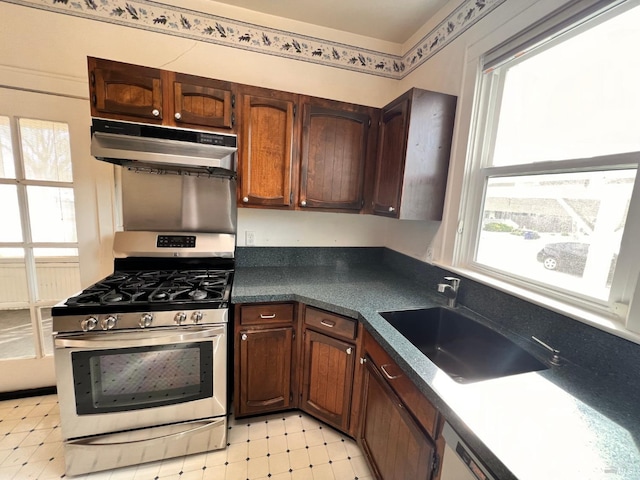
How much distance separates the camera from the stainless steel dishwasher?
0.68 metres

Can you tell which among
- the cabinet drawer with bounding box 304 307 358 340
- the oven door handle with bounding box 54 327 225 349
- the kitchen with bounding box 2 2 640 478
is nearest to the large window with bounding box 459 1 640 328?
the kitchen with bounding box 2 2 640 478

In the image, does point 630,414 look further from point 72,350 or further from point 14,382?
point 14,382

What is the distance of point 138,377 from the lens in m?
1.37

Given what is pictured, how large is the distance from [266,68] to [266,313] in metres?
1.74

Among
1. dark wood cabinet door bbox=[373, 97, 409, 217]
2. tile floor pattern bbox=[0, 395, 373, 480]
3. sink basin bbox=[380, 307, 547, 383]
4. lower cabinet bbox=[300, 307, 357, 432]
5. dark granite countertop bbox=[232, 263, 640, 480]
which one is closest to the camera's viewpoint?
dark granite countertop bbox=[232, 263, 640, 480]

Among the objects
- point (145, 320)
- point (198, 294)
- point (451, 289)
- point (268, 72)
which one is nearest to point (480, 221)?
point (451, 289)

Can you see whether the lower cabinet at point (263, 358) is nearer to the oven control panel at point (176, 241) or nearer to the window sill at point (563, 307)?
the oven control panel at point (176, 241)

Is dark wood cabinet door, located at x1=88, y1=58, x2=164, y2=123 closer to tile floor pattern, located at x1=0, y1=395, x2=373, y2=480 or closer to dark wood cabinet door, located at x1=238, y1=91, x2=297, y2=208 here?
dark wood cabinet door, located at x1=238, y1=91, x2=297, y2=208

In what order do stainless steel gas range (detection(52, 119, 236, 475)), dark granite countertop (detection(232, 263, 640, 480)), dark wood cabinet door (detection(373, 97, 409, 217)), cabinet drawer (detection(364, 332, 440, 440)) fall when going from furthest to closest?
dark wood cabinet door (detection(373, 97, 409, 217))
stainless steel gas range (detection(52, 119, 236, 475))
cabinet drawer (detection(364, 332, 440, 440))
dark granite countertop (detection(232, 263, 640, 480))

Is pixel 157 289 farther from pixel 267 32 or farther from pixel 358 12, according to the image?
pixel 358 12

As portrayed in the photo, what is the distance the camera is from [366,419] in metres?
1.42

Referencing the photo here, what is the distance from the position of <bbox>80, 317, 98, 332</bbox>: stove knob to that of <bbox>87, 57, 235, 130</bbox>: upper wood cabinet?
3.65 ft

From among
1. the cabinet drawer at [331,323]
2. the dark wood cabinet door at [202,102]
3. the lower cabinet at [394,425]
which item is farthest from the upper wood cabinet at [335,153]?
the lower cabinet at [394,425]

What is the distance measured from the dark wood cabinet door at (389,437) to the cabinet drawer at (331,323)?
7.2 inches
